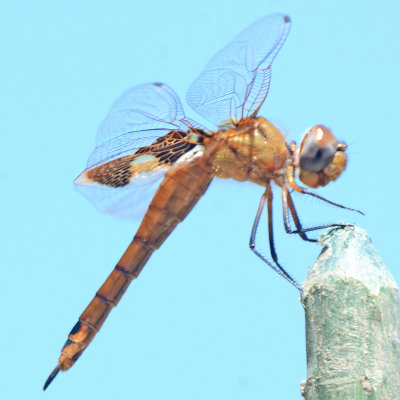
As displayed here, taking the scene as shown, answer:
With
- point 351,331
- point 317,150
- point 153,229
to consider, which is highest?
point 317,150

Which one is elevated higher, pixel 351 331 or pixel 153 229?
pixel 153 229

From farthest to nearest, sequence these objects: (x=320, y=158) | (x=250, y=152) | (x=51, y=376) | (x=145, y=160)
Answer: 1. (x=145, y=160)
2. (x=250, y=152)
3. (x=320, y=158)
4. (x=51, y=376)

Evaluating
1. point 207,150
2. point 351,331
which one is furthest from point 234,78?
point 351,331

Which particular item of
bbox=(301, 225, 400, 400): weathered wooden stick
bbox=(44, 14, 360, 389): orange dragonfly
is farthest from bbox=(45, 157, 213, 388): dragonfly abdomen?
bbox=(301, 225, 400, 400): weathered wooden stick

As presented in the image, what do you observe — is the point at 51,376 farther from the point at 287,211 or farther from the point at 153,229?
the point at 287,211

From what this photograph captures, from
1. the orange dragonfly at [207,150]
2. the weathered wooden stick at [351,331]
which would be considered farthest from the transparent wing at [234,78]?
the weathered wooden stick at [351,331]

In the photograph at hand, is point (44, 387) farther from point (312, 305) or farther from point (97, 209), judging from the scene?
point (312, 305)

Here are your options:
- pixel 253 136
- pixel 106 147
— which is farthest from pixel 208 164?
pixel 106 147
